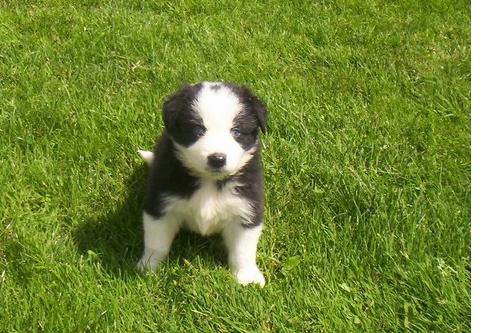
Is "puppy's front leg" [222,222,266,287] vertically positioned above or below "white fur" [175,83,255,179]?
below

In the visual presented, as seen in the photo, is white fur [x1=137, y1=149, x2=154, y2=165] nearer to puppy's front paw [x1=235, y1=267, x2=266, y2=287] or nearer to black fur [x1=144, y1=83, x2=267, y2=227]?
black fur [x1=144, y1=83, x2=267, y2=227]

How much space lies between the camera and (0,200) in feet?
13.0

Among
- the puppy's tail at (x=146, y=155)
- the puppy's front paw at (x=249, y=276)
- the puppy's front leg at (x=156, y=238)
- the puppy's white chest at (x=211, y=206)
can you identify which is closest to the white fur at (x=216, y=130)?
the puppy's white chest at (x=211, y=206)

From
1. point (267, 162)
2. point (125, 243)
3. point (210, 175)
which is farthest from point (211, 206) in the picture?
point (267, 162)

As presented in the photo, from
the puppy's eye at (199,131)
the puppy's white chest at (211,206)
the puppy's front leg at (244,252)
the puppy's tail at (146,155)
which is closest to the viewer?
the puppy's eye at (199,131)

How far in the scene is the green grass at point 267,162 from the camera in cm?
333

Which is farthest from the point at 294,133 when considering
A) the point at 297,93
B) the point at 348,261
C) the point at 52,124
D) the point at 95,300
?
the point at 95,300

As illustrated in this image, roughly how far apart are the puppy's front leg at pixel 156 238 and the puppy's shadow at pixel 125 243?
7 centimetres

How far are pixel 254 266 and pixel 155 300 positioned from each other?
613 mm

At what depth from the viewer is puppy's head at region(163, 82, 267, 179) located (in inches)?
121

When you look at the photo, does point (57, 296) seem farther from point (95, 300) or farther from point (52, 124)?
point (52, 124)

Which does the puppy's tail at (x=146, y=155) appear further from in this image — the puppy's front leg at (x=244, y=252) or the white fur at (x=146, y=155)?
the puppy's front leg at (x=244, y=252)

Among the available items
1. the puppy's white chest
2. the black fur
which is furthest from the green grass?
the black fur

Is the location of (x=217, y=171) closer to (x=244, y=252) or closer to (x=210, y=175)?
(x=210, y=175)
